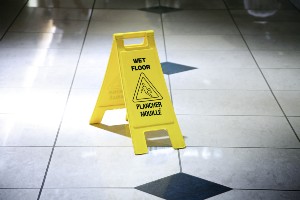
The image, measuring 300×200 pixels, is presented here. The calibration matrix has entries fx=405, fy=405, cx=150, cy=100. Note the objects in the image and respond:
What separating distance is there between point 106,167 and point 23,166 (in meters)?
0.46

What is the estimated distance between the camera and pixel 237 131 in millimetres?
2635

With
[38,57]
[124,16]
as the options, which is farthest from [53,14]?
[38,57]

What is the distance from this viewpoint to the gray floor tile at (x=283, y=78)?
128 inches

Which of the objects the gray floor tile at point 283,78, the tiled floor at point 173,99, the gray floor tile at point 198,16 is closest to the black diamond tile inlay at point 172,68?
the tiled floor at point 173,99

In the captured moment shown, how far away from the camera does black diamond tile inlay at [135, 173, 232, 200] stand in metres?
2.05

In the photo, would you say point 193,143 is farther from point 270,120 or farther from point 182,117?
point 270,120

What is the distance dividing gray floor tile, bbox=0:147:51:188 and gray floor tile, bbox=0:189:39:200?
1.2 inches

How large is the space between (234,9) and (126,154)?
132 inches

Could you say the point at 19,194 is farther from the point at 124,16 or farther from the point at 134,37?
the point at 124,16

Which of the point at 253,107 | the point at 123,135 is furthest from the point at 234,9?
the point at 123,135

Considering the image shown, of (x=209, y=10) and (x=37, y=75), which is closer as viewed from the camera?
(x=37, y=75)

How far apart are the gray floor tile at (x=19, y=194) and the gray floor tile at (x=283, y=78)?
80.8 inches

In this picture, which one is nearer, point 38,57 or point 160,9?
point 38,57

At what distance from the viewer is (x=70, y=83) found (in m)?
3.21
